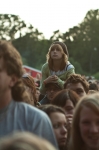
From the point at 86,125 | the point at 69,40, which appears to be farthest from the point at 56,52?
the point at 69,40

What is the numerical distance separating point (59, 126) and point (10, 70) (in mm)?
1068

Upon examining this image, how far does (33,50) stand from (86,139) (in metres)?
87.6

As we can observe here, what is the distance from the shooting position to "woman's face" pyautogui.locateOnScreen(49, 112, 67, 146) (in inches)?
152

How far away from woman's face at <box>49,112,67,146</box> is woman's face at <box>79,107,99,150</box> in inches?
19.1

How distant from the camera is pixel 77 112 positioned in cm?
346

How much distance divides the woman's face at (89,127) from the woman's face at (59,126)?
49cm

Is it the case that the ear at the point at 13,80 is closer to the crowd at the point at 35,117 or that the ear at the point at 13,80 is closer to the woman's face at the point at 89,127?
the crowd at the point at 35,117

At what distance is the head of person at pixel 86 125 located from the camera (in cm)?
338

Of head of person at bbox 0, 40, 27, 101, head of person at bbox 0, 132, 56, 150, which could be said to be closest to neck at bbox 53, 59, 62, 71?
head of person at bbox 0, 40, 27, 101

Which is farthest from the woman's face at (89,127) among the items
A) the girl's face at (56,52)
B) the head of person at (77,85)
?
the girl's face at (56,52)

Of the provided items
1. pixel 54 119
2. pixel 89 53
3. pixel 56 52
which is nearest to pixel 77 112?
pixel 54 119

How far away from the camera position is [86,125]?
3.38 meters

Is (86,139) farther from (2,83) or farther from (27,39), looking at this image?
(27,39)

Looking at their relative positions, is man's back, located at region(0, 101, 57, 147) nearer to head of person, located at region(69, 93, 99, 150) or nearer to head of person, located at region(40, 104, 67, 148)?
head of person, located at region(69, 93, 99, 150)
